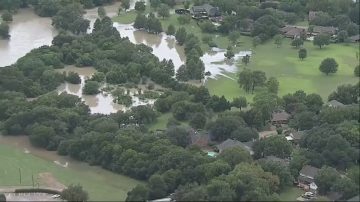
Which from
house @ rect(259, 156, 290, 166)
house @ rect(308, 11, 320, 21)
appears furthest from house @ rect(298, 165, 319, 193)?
house @ rect(308, 11, 320, 21)

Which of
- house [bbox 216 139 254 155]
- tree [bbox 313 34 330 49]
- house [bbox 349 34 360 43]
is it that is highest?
tree [bbox 313 34 330 49]

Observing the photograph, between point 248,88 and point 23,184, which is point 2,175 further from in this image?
point 248,88

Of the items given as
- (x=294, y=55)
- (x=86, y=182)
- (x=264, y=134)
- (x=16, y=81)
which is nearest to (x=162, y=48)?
(x=294, y=55)

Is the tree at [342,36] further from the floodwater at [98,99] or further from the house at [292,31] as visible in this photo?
the floodwater at [98,99]

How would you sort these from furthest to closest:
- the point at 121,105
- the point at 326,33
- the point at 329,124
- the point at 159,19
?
the point at 159,19 → the point at 326,33 → the point at 121,105 → the point at 329,124

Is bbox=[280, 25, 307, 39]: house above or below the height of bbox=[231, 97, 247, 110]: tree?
above

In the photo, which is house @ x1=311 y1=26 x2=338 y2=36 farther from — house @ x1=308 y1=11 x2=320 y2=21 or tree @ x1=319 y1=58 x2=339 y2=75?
tree @ x1=319 y1=58 x2=339 y2=75
